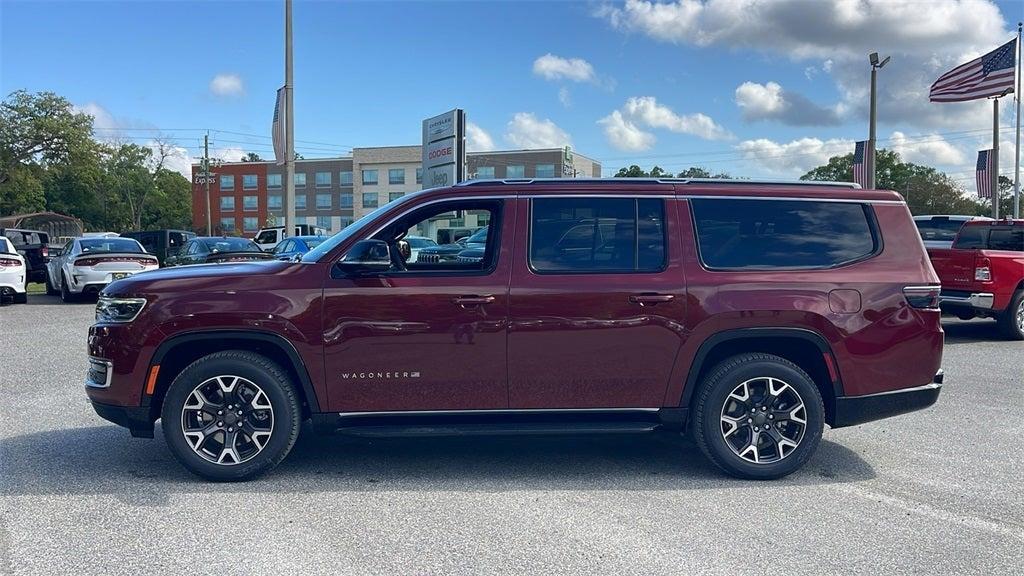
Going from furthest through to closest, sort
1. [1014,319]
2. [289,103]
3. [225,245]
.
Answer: [289,103] < [225,245] < [1014,319]

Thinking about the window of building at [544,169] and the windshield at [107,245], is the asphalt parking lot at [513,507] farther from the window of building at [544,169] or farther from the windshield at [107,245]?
the window of building at [544,169]

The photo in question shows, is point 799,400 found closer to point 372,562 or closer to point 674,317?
point 674,317

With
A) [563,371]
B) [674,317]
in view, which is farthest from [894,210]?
[563,371]

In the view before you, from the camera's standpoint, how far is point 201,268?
5.16 metres

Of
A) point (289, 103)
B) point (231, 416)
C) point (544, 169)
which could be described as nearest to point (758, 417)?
point (231, 416)

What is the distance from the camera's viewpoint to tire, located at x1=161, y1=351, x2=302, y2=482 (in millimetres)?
4883

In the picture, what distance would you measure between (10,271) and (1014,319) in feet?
58.2

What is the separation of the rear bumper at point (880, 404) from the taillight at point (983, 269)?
689 centimetres

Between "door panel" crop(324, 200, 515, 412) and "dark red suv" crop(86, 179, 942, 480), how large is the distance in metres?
0.01

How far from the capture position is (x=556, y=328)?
4918 mm

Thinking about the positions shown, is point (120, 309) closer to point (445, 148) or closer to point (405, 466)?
point (405, 466)

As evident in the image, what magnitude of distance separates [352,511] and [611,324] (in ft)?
6.29

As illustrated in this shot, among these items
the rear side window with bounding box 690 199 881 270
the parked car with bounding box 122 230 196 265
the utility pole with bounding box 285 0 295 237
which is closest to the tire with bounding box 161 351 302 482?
the rear side window with bounding box 690 199 881 270

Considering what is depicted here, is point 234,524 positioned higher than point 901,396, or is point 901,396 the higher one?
point 901,396
